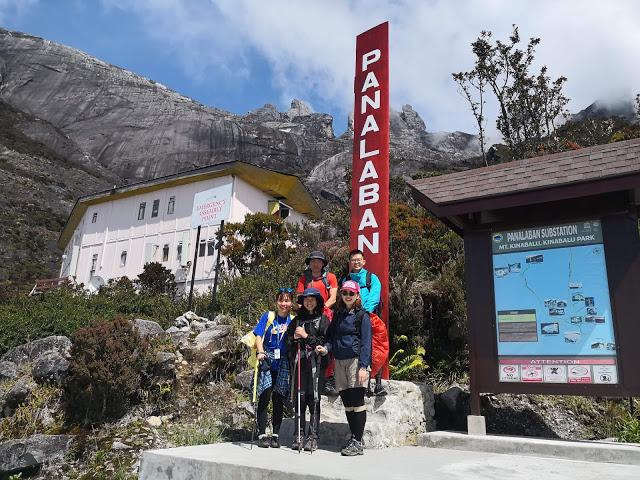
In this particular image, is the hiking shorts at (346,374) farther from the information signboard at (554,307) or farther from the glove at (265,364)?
the information signboard at (554,307)

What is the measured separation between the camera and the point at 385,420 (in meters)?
5.99

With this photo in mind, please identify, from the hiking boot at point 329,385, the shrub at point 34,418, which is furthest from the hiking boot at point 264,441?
the shrub at point 34,418

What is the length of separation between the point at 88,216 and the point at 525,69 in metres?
30.4

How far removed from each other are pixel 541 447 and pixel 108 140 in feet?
289

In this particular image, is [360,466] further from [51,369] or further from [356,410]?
[51,369]

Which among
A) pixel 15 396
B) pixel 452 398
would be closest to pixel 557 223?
pixel 452 398

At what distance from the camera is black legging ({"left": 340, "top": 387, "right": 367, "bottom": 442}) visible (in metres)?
5.16

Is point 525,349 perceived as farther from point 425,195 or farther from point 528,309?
point 425,195

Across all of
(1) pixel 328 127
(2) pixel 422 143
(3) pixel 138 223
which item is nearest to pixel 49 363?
(3) pixel 138 223

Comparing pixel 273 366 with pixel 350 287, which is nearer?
pixel 350 287

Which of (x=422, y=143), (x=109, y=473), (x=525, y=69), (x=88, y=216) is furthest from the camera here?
(x=422, y=143)

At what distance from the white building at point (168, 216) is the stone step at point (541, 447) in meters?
21.6

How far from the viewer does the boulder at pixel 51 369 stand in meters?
9.31

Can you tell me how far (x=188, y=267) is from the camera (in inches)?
1107
